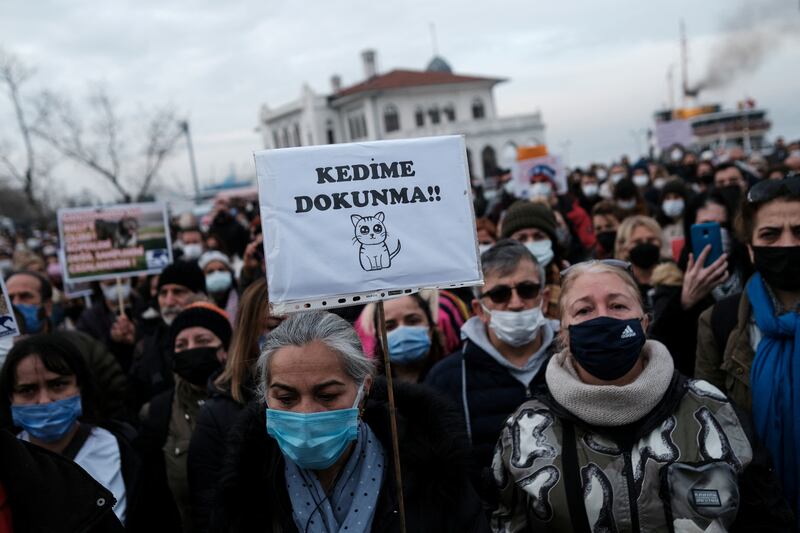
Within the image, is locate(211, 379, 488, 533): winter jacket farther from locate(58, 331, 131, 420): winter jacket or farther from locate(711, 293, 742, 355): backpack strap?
locate(58, 331, 131, 420): winter jacket

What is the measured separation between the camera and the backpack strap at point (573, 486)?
90.4 inches

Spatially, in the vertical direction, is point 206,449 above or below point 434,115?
below

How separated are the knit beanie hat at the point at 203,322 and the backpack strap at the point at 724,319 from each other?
8.49 feet

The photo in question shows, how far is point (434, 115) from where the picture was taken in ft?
205

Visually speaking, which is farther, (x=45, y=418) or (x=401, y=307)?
(x=401, y=307)

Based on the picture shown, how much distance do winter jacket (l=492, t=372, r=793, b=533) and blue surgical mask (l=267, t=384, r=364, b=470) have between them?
2.06 feet

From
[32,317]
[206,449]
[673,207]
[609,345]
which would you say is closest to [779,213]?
[609,345]

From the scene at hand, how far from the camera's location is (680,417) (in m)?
2.33

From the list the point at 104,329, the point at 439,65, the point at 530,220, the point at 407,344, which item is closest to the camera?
the point at 407,344

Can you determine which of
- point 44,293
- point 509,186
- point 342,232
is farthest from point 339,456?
point 509,186

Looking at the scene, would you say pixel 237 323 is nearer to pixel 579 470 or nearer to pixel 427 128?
pixel 579 470

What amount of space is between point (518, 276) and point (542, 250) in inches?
70.5

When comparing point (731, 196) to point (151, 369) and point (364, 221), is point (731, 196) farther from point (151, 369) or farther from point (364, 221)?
point (151, 369)

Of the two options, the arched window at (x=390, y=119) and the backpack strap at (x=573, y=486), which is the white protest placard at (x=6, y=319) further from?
the arched window at (x=390, y=119)
